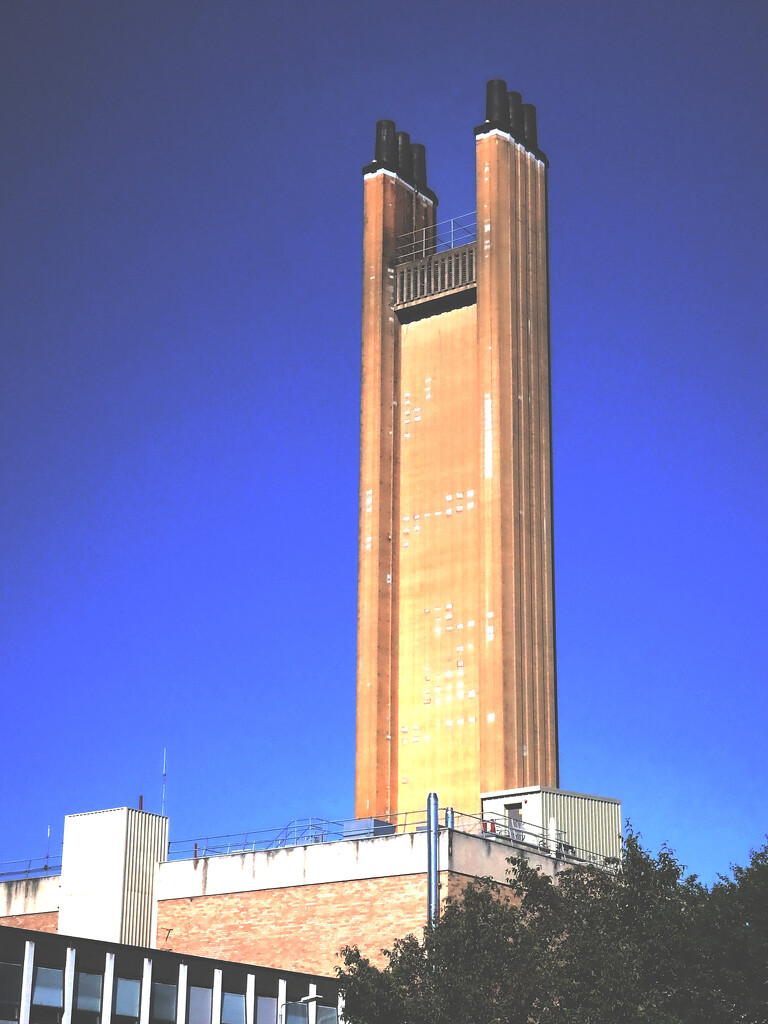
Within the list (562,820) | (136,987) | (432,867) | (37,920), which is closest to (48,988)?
(136,987)

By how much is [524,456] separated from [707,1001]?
104 ft

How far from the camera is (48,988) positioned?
3969 centimetres

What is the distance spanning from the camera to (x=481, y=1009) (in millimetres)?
41031

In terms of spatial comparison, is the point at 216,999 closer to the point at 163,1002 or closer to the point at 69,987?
the point at 163,1002

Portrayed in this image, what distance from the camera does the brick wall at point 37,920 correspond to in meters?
60.4

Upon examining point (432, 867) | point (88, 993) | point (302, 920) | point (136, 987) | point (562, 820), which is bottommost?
point (88, 993)

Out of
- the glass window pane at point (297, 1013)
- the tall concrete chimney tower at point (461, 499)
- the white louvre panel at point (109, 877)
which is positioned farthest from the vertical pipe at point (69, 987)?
the tall concrete chimney tower at point (461, 499)

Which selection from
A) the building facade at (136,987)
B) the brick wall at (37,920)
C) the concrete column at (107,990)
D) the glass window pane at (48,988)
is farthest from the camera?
the brick wall at (37,920)

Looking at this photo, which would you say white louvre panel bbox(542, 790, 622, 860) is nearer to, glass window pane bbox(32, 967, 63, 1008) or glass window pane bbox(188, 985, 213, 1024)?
glass window pane bbox(188, 985, 213, 1024)

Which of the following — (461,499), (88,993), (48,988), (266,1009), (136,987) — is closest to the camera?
(48,988)

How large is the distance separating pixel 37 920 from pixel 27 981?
907 inches

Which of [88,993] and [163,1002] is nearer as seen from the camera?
[88,993]

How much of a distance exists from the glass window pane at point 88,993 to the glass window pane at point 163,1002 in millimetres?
1967

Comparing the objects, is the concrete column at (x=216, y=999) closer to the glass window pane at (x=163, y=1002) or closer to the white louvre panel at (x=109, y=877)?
the glass window pane at (x=163, y=1002)
